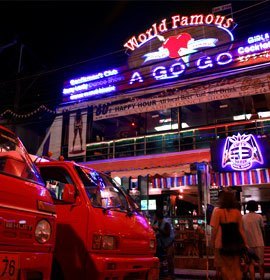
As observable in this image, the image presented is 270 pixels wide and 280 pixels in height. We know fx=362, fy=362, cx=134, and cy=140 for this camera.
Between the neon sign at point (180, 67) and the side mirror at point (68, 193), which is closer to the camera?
the side mirror at point (68, 193)

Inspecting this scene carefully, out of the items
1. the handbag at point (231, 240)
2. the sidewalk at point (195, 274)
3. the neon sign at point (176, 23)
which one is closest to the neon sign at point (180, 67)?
the neon sign at point (176, 23)

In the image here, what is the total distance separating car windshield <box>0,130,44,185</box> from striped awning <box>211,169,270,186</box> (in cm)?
1028

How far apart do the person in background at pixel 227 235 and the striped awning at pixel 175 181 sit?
9271 millimetres

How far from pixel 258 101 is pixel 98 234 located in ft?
49.0

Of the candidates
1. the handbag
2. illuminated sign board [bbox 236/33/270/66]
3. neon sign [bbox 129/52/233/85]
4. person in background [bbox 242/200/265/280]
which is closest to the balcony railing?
illuminated sign board [bbox 236/33/270/66]

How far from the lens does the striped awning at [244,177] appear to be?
13.0m

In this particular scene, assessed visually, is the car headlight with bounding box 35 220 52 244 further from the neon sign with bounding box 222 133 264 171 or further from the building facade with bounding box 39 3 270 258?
the neon sign with bounding box 222 133 264 171

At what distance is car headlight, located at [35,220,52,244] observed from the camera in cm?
355

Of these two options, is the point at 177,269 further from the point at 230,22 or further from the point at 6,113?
the point at 6,113

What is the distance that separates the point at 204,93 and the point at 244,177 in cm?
410

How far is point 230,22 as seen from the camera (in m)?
17.9

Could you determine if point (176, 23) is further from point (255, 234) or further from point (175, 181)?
point (255, 234)

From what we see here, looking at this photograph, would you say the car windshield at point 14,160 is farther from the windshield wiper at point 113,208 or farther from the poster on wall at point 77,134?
the poster on wall at point 77,134

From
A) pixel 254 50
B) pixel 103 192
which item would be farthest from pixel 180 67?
pixel 103 192
